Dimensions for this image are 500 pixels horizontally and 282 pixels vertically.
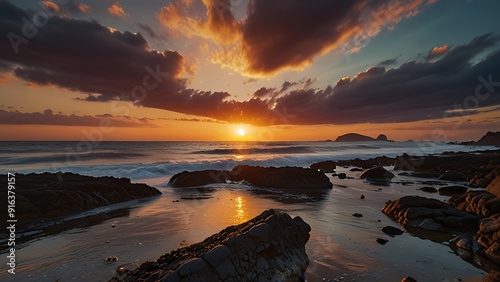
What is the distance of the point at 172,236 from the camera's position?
370 inches

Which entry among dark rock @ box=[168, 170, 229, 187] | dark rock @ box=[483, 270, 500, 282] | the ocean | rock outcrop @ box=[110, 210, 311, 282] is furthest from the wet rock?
dark rock @ box=[168, 170, 229, 187]

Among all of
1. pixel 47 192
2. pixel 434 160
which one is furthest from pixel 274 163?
pixel 47 192

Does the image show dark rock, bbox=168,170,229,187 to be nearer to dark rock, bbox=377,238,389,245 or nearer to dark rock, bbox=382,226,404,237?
dark rock, bbox=382,226,404,237

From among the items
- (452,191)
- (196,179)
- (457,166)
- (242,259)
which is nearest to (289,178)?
(196,179)

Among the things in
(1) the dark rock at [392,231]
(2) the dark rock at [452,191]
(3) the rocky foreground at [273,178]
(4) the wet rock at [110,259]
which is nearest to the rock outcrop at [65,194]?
(3) the rocky foreground at [273,178]

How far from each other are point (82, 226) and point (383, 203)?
17201 millimetres

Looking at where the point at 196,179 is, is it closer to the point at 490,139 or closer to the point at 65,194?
the point at 65,194

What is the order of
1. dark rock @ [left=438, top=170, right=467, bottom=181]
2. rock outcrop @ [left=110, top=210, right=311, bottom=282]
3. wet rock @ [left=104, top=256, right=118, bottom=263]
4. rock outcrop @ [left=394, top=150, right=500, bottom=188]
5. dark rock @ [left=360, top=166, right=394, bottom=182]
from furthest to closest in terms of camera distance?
dark rock @ [left=360, top=166, right=394, bottom=182] < rock outcrop @ [left=394, top=150, right=500, bottom=188] < dark rock @ [left=438, top=170, right=467, bottom=181] < wet rock @ [left=104, top=256, right=118, bottom=263] < rock outcrop @ [left=110, top=210, right=311, bottom=282]

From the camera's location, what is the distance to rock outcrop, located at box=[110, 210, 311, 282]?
461cm

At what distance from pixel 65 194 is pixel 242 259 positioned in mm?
13737

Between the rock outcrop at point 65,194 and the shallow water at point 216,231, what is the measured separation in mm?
2377

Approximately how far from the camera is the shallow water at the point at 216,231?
659cm

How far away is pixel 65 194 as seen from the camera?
13.8m

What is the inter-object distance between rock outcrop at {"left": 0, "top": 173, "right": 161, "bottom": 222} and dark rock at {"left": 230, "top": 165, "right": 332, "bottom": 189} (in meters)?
10.2
